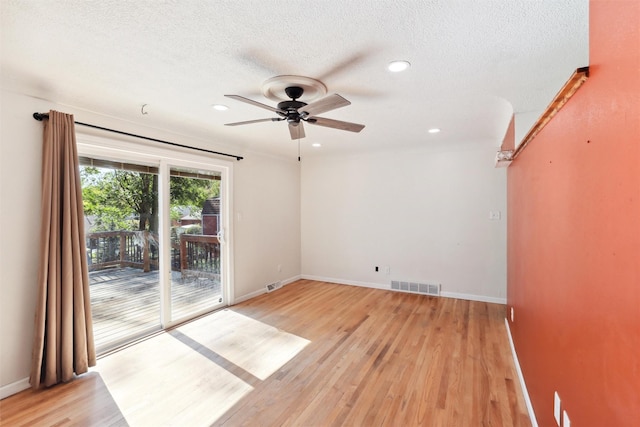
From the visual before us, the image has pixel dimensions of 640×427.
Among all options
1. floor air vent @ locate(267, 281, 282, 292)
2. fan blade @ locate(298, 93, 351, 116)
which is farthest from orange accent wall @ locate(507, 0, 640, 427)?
floor air vent @ locate(267, 281, 282, 292)

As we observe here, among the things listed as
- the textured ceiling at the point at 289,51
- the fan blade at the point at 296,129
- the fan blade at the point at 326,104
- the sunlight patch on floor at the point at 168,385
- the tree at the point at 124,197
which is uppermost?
the textured ceiling at the point at 289,51

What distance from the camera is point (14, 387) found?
2.24 meters

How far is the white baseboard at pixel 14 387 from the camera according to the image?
7.17 feet

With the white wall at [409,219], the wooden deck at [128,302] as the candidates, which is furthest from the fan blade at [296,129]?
the white wall at [409,219]

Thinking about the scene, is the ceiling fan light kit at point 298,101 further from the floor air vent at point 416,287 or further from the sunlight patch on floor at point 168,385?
the floor air vent at point 416,287

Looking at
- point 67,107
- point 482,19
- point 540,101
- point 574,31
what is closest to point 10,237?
point 67,107

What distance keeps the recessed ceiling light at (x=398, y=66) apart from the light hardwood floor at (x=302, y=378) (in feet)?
7.81

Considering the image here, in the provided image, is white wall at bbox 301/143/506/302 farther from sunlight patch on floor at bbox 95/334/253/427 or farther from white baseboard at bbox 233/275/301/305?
sunlight patch on floor at bbox 95/334/253/427

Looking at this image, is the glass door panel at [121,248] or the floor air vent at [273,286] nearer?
the glass door panel at [121,248]

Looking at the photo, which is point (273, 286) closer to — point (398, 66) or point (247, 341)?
point (247, 341)

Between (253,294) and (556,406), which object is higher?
(556,406)

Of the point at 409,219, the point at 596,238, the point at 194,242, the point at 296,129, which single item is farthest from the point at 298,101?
the point at 409,219

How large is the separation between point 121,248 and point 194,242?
2.96 ft

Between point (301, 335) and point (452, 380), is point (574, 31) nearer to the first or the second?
point (452, 380)
